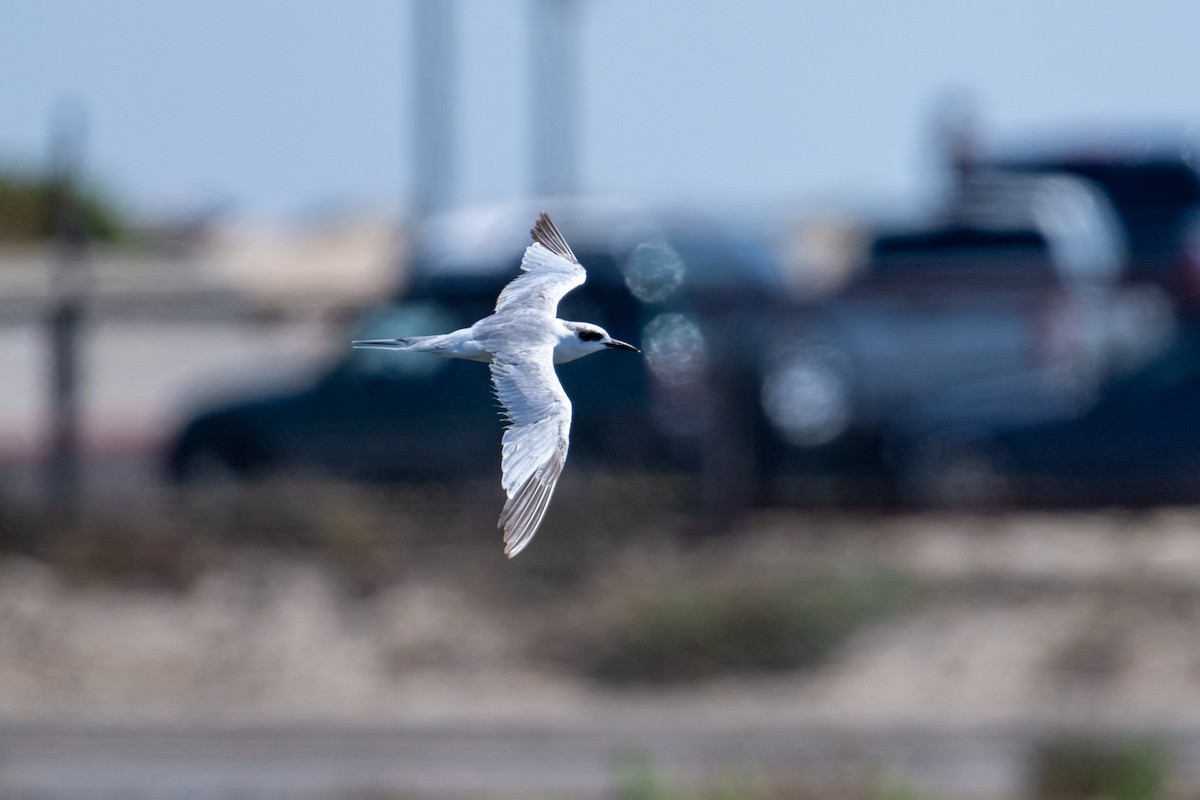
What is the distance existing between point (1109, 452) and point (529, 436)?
35.9 ft

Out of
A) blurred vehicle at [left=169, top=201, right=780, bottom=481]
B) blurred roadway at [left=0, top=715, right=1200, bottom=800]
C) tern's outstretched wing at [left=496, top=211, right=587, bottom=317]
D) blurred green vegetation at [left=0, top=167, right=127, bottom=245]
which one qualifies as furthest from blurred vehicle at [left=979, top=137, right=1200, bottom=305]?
blurred green vegetation at [left=0, top=167, right=127, bottom=245]

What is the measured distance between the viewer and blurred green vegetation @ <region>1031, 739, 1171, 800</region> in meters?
8.93

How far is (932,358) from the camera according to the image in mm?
12922

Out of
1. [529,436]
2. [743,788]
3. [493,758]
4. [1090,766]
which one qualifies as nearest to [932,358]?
[1090,766]

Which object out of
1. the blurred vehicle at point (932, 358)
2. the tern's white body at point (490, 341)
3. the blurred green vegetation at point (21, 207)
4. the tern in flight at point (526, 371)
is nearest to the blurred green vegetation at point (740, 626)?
the blurred vehicle at point (932, 358)

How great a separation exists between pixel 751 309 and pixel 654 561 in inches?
71.9

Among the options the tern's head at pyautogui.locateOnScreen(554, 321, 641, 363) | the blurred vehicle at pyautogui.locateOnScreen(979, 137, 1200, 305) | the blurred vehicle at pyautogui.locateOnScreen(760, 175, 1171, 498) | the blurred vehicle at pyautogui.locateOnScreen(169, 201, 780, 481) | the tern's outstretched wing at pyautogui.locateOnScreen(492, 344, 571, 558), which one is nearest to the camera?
the tern's outstretched wing at pyautogui.locateOnScreen(492, 344, 571, 558)

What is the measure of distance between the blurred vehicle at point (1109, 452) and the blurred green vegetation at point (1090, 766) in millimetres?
3495

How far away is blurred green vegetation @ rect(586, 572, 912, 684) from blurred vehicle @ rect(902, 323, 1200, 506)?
1152 millimetres

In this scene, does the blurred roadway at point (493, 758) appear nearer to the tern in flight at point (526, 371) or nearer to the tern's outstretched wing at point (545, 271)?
the tern's outstretched wing at point (545, 271)

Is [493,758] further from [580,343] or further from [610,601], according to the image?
[580,343]

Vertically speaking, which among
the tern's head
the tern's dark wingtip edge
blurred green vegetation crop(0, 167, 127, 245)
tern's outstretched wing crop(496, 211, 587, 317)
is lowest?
the tern's head

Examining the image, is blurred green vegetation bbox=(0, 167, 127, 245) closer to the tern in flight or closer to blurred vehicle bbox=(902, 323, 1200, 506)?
blurred vehicle bbox=(902, 323, 1200, 506)

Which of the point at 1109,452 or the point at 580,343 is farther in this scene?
the point at 1109,452
